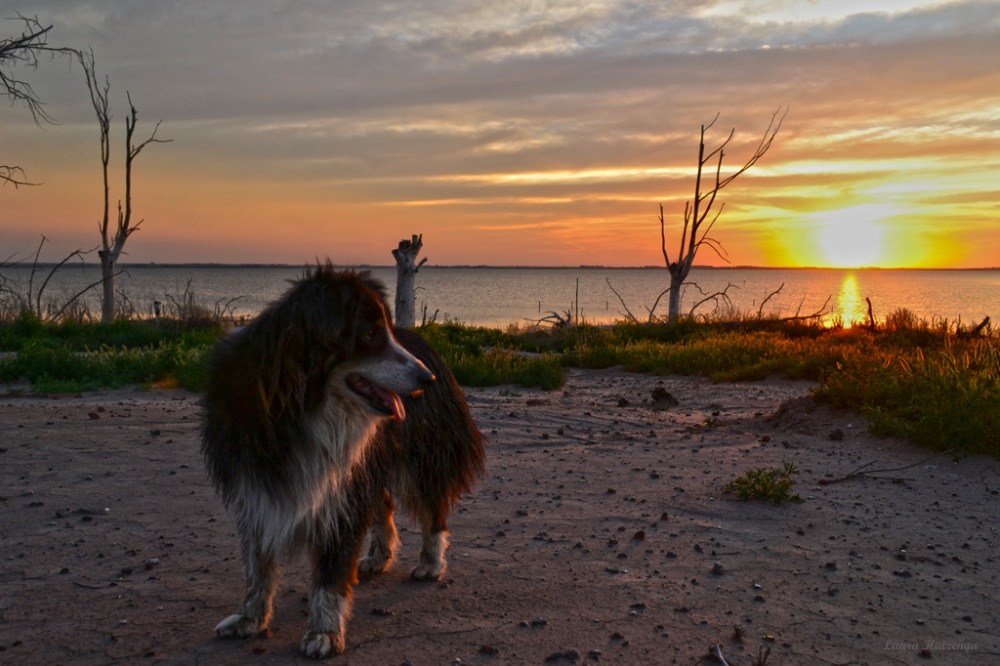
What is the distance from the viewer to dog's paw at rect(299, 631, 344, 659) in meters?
3.75

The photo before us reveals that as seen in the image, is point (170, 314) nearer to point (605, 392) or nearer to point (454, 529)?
point (605, 392)

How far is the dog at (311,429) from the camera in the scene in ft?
11.5

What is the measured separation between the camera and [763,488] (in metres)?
6.21

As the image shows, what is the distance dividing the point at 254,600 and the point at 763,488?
3918mm

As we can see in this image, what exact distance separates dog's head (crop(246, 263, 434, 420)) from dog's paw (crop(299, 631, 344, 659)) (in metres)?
1.08

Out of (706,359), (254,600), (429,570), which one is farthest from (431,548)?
(706,359)

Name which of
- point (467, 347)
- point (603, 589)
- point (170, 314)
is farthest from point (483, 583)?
point (170, 314)

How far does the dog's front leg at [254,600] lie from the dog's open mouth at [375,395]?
942mm

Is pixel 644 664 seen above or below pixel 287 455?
below

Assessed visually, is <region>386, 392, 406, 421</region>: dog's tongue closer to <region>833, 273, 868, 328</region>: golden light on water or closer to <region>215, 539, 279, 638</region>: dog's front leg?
<region>215, 539, 279, 638</region>: dog's front leg

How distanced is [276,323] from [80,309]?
19.1 metres

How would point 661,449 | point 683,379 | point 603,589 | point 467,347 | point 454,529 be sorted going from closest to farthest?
point 603,589
point 454,529
point 661,449
point 683,379
point 467,347

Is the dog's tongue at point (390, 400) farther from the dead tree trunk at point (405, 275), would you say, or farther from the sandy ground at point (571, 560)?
the dead tree trunk at point (405, 275)

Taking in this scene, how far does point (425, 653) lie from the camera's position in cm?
381
